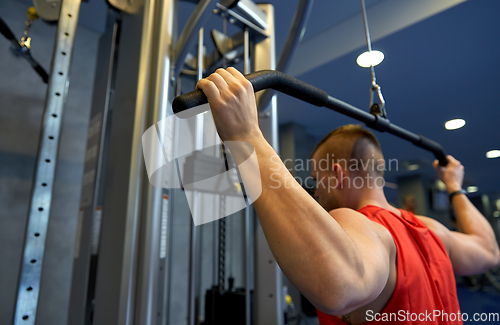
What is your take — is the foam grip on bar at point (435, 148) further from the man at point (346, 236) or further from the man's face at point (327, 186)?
the man's face at point (327, 186)

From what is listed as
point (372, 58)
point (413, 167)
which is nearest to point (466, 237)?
point (372, 58)

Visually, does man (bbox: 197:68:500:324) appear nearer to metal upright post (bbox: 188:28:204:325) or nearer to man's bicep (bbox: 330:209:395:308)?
man's bicep (bbox: 330:209:395:308)

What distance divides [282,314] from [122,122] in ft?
3.24

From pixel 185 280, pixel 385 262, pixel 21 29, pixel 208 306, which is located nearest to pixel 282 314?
pixel 208 306

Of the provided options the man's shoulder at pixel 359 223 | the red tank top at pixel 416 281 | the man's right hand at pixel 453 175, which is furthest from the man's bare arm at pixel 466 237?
the man's shoulder at pixel 359 223

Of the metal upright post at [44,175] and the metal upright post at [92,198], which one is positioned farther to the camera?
the metal upright post at [92,198]

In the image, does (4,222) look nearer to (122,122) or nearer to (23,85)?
(23,85)

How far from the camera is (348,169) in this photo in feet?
3.51

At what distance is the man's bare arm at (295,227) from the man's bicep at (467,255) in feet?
2.69

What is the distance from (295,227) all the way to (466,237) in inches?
46.6

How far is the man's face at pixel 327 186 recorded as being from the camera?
108 centimetres

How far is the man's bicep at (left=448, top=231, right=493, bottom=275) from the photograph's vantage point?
117cm

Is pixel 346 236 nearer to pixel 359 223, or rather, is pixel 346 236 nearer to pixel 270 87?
pixel 359 223

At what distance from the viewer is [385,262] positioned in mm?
613
